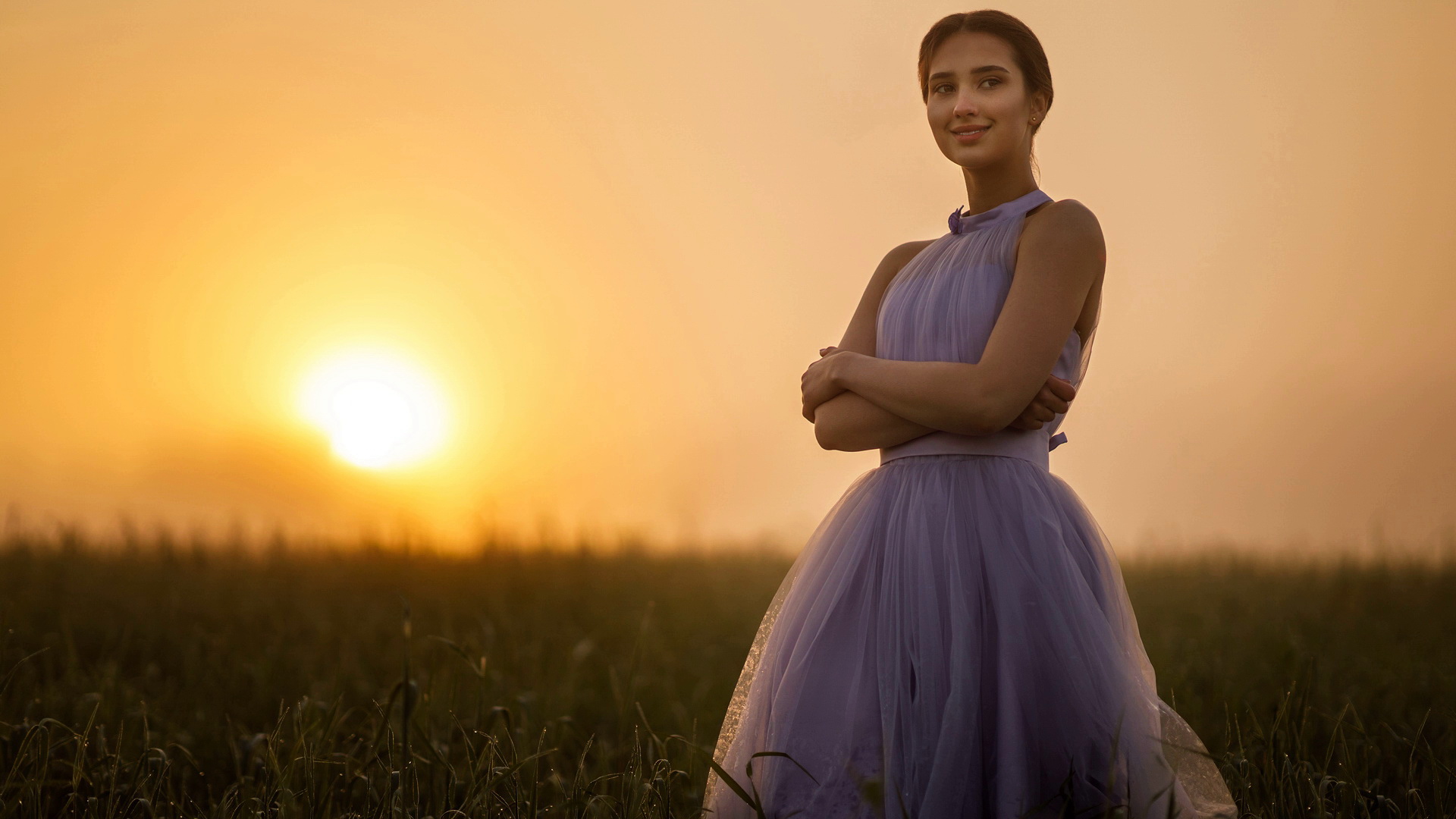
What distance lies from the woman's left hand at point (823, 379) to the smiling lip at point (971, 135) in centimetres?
65

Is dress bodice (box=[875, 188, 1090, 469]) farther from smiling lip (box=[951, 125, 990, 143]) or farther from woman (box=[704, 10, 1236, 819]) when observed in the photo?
smiling lip (box=[951, 125, 990, 143])

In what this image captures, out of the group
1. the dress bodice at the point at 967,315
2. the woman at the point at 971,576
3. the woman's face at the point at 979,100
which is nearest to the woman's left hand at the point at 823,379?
the woman at the point at 971,576

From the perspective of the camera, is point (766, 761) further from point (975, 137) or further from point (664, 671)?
point (664, 671)

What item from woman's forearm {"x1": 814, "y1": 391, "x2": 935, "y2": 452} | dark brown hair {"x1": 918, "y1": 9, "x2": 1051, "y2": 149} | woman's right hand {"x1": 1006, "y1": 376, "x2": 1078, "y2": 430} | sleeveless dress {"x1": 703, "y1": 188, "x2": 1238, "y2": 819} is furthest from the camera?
dark brown hair {"x1": 918, "y1": 9, "x2": 1051, "y2": 149}

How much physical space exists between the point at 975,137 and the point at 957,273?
0.38 metres

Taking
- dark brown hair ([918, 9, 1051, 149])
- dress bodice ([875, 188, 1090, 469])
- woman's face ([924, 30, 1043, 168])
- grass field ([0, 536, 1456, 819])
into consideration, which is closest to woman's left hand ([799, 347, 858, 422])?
dress bodice ([875, 188, 1090, 469])

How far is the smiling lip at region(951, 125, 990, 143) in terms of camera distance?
264 centimetres

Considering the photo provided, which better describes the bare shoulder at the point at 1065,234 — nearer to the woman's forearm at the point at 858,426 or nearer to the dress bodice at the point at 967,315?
the dress bodice at the point at 967,315

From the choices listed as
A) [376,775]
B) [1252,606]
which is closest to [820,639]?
[376,775]

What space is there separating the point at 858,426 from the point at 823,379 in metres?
0.19

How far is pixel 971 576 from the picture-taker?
2420 millimetres

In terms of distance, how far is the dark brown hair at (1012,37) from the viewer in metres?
2.69

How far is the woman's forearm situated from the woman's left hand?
27 millimetres

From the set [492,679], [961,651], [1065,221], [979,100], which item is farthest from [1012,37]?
[492,679]
